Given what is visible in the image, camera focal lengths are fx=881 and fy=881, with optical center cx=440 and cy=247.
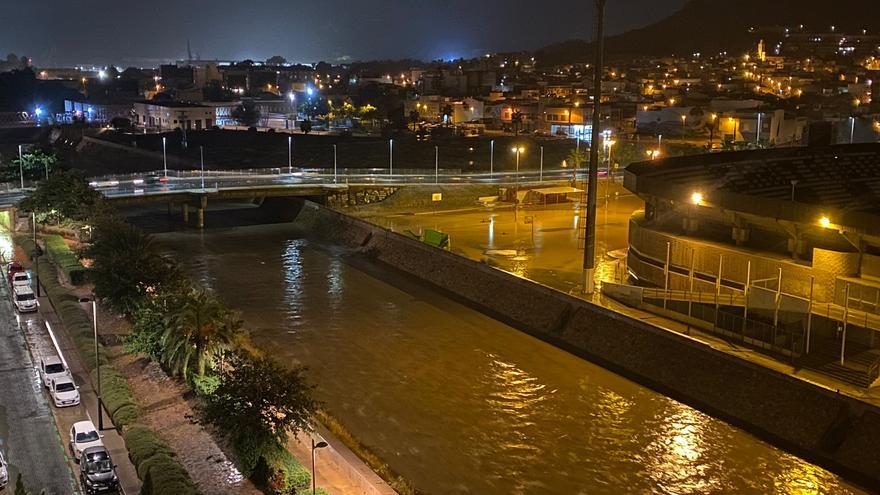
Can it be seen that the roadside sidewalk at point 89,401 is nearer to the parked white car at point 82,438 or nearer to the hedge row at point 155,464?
the hedge row at point 155,464

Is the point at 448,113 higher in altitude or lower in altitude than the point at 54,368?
higher

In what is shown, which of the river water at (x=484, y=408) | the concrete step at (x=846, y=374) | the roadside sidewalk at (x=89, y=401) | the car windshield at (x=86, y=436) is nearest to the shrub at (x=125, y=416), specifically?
the roadside sidewalk at (x=89, y=401)

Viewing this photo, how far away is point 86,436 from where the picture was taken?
42.4ft

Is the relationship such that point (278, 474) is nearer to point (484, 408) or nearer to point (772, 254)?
point (484, 408)

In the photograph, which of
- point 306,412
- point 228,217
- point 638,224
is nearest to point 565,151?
point 228,217

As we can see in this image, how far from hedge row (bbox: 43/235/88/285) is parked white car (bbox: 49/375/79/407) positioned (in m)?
8.41

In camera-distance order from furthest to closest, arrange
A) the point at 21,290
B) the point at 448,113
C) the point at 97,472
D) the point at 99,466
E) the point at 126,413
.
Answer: the point at 448,113 < the point at 21,290 < the point at 126,413 < the point at 99,466 < the point at 97,472

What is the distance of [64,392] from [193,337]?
2359 mm

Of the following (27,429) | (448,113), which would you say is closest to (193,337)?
(27,429)

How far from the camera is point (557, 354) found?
19.7m

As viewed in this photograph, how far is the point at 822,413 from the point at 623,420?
339cm

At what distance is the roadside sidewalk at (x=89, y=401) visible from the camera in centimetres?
1238

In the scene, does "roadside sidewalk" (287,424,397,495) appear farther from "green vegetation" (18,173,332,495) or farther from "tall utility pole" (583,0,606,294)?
"tall utility pole" (583,0,606,294)

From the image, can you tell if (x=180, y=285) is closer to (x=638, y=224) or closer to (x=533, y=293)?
(x=533, y=293)
